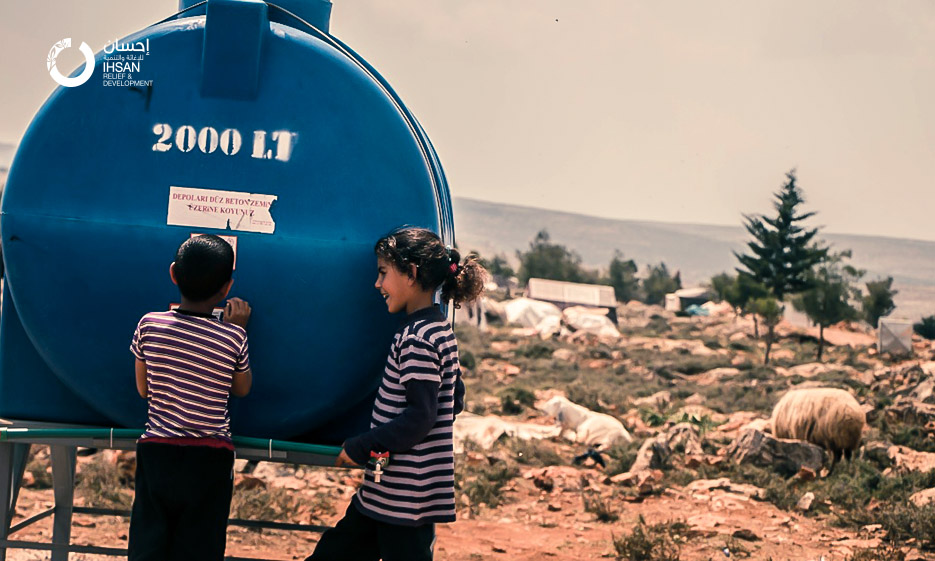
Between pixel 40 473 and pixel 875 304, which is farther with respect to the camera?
pixel 875 304

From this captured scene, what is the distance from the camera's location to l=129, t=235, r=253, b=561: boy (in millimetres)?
2879

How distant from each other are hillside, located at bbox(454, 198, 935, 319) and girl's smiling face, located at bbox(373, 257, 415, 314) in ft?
384

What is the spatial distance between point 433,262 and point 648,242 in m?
145

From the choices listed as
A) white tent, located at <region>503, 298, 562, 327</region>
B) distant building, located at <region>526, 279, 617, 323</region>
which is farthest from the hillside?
white tent, located at <region>503, 298, 562, 327</region>

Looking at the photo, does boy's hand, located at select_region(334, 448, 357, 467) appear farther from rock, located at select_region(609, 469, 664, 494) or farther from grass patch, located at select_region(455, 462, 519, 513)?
rock, located at select_region(609, 469, 664, 494)

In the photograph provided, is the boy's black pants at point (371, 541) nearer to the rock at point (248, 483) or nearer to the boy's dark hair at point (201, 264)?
the boy's dark hair at point (201, 264)

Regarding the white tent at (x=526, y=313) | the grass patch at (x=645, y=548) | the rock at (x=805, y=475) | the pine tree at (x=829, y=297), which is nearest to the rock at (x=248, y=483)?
the grass patch at (x=645, y=548)

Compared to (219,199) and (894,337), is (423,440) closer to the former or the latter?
(219,199)

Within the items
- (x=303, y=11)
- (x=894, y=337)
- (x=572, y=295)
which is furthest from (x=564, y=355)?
(x=572, y=295)

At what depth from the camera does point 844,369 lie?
2359 centimetres

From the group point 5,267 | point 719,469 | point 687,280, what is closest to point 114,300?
point 5,267

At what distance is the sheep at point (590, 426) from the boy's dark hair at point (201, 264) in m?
8.33

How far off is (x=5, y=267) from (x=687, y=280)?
126950mm

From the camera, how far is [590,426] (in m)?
11.4
